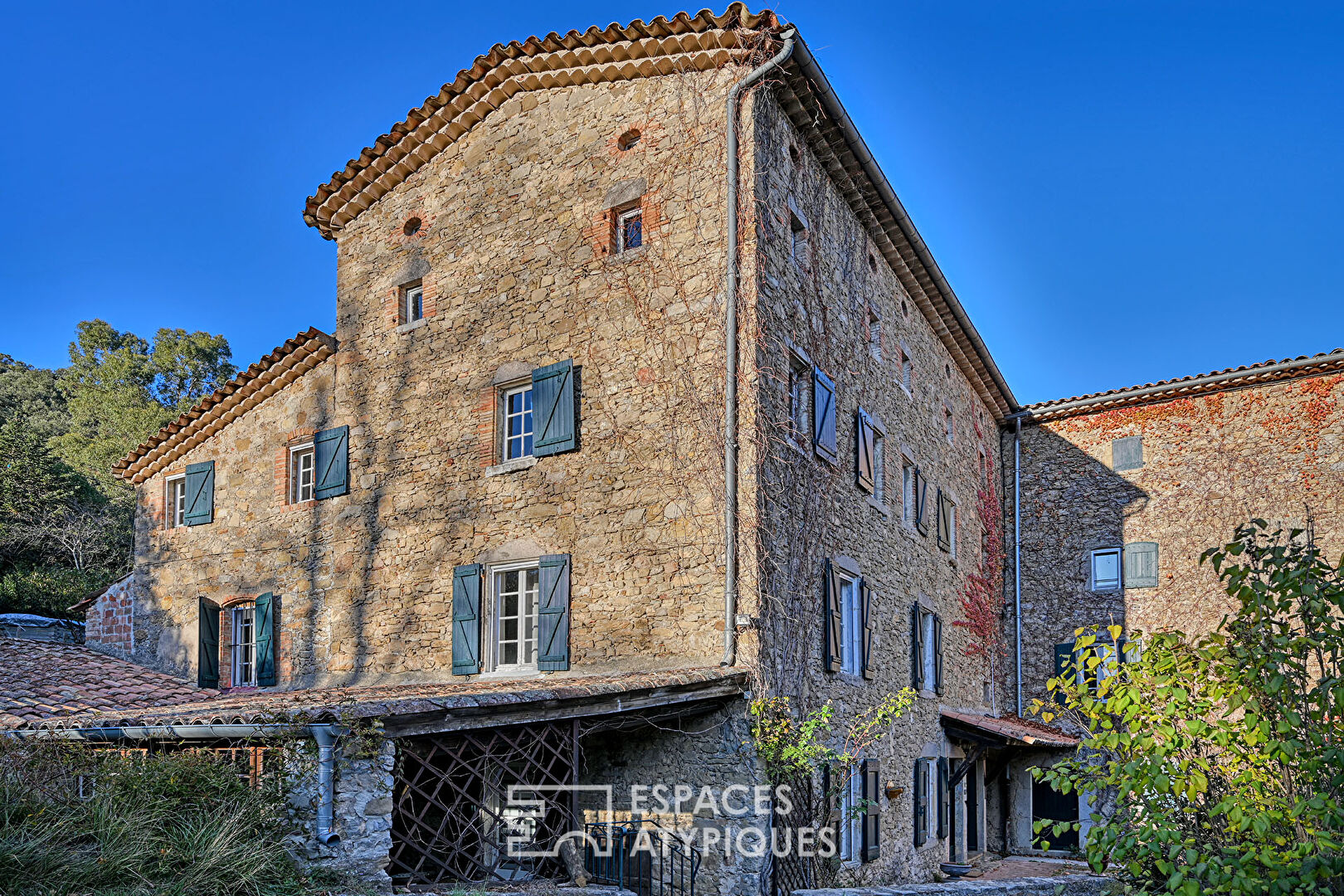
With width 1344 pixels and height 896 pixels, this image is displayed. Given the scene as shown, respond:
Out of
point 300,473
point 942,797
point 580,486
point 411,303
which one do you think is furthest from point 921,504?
point 300,473

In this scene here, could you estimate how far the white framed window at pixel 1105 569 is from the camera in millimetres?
19000

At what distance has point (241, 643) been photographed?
45.3ft

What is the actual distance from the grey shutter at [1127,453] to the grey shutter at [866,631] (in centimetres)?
907

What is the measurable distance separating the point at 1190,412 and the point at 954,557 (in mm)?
5663

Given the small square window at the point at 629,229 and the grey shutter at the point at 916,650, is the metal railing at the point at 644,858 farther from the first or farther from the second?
the small square window at the point at 629,229

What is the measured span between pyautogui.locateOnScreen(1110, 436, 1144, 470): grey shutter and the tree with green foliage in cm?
1451

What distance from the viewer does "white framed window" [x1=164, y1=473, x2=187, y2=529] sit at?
14.8 m

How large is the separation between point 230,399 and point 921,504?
32.9 feet

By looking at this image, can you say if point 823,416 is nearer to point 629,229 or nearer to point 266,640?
point 629,229

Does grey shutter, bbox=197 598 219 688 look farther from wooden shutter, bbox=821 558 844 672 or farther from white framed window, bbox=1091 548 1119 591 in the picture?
white framed window, bbox=1091 548 1119 591

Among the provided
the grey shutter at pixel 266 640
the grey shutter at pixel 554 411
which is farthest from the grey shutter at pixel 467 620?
the grey shutter at pixel 266 640

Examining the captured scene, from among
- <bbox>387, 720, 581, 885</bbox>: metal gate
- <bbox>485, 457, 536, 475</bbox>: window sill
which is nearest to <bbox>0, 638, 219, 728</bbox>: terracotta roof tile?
<bbox>387, 720, 581, 885</bbox>: metal gate

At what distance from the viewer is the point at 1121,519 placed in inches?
749

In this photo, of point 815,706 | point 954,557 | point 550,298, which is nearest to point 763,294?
point 550,298
